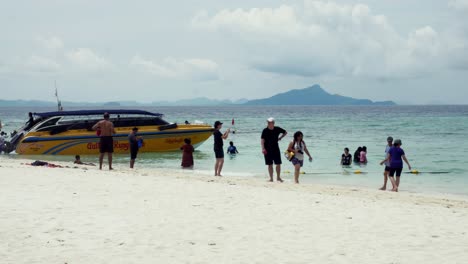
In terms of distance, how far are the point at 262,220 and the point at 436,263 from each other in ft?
8.68

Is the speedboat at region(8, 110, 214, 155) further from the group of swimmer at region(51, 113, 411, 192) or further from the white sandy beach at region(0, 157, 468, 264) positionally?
the white sandy beach at region(0, 157, 468, 264)

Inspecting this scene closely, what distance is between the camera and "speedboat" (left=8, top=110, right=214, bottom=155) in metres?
22.8

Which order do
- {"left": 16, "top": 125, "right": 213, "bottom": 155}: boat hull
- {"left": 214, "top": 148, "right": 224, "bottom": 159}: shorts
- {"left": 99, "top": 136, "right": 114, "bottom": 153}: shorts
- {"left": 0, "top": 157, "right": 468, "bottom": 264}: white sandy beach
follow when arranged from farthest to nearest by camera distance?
{"left": 16, "top": 125, "right": 213, "bottom": 155}: boat hull, {"left": 99, "top": 136, "right": 114, "bottom": 153}: shorts, {"left": 214, "top": 148, "right": 224, "bottom": 159}: shorts, {"left": 0, "top": 157, "right": 468, "bottom": 264}: white sandy beach

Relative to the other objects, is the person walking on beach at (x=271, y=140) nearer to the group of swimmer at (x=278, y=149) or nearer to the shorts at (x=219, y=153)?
the group of swimmer at (x=278, y=149)

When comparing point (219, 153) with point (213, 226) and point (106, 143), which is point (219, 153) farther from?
point (213, 226)

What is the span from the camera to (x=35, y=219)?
7273 millimetres

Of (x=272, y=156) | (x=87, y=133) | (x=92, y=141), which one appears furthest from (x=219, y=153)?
(x=87, y=133)

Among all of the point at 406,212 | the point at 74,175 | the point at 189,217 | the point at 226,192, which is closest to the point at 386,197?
the point at 406,212

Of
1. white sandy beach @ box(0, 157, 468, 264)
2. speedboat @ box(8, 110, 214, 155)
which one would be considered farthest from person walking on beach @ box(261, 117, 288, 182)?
speedboat @ box(8, 110, 214, 155)

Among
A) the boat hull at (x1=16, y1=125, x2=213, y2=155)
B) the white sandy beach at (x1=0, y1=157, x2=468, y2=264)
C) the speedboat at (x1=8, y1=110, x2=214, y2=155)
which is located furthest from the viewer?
the speedboat at (x1=8, y1=110, x2=214, y2=155)

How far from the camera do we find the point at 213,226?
7160mm

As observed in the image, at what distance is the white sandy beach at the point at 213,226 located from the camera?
5875mm

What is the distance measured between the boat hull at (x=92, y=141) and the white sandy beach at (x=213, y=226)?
12640mm

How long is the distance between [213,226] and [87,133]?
1737 cm
